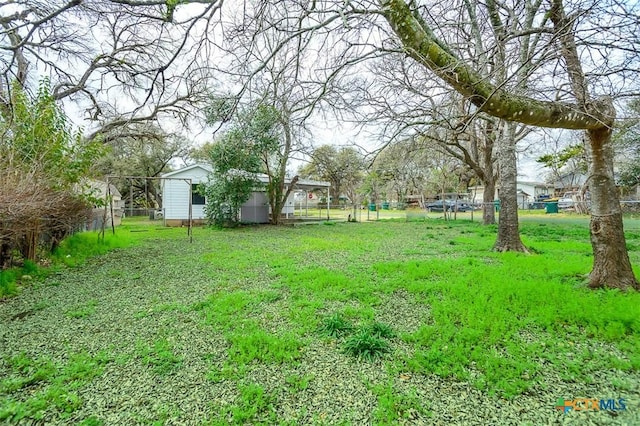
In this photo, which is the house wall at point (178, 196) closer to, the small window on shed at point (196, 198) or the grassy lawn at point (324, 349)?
the small window on shed at point (196, 198)

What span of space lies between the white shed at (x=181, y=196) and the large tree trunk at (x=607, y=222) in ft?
44.8

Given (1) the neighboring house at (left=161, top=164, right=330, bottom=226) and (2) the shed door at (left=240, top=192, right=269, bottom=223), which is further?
(2) the shed door at (left=240, top=192, right=269, bottom=223)

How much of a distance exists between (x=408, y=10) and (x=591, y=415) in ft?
9.47

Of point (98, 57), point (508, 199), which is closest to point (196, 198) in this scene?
point (98, 57)

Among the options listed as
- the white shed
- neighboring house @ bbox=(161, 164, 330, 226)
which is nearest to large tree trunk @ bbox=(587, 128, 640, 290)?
neighboring house @ bbox=(161, 164, 330, 226)

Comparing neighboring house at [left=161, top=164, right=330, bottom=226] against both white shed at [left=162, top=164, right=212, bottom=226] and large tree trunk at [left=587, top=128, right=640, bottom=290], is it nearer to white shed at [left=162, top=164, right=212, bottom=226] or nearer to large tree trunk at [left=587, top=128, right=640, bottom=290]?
white shed at [left=162, top=164, right=212, bottom=226]

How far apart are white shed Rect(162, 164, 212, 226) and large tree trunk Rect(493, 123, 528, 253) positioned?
1215 cm

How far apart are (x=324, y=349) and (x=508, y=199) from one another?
18.3 feet

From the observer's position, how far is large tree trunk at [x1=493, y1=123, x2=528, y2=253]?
600 centimetres

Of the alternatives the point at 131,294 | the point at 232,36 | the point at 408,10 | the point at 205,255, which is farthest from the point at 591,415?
the point at 205,255

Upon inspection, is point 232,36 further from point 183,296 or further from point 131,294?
point 131,294

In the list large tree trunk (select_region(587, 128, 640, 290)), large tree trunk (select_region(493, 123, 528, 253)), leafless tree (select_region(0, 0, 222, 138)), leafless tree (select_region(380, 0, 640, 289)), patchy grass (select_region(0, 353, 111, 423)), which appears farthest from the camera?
large tree trunk (select_region(493, 123, 528, 253))

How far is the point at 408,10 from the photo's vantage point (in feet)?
7.18

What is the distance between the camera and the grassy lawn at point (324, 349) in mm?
1753
